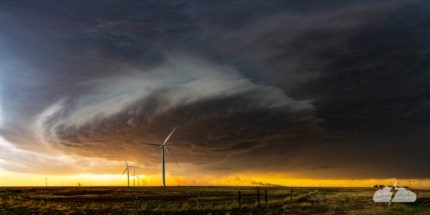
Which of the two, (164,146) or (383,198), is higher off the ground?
(164,146)

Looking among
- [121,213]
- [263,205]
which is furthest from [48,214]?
[263,205]

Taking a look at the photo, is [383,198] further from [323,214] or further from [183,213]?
[183,213]

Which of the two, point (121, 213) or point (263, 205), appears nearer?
point (121, 213)

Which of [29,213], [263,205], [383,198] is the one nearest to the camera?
[29,213]

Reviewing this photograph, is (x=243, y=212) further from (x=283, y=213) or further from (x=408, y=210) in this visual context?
(x=408, y=210)

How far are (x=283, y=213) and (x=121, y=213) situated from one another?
1893cm

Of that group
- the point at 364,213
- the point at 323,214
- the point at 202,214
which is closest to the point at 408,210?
the point at 364,213

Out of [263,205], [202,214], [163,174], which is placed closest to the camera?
[202,214]

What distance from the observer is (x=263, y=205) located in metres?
39.0

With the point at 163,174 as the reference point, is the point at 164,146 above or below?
above

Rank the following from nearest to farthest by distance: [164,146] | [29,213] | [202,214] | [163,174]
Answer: [202,214] → [29,213] → [164,146] → [163,174]

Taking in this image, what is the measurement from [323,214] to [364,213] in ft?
17.1

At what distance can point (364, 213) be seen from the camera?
34312 mm

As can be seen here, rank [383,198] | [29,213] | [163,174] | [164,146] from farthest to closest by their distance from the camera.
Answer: [163,174] < [164,146] < [383,198] < [29,213]
